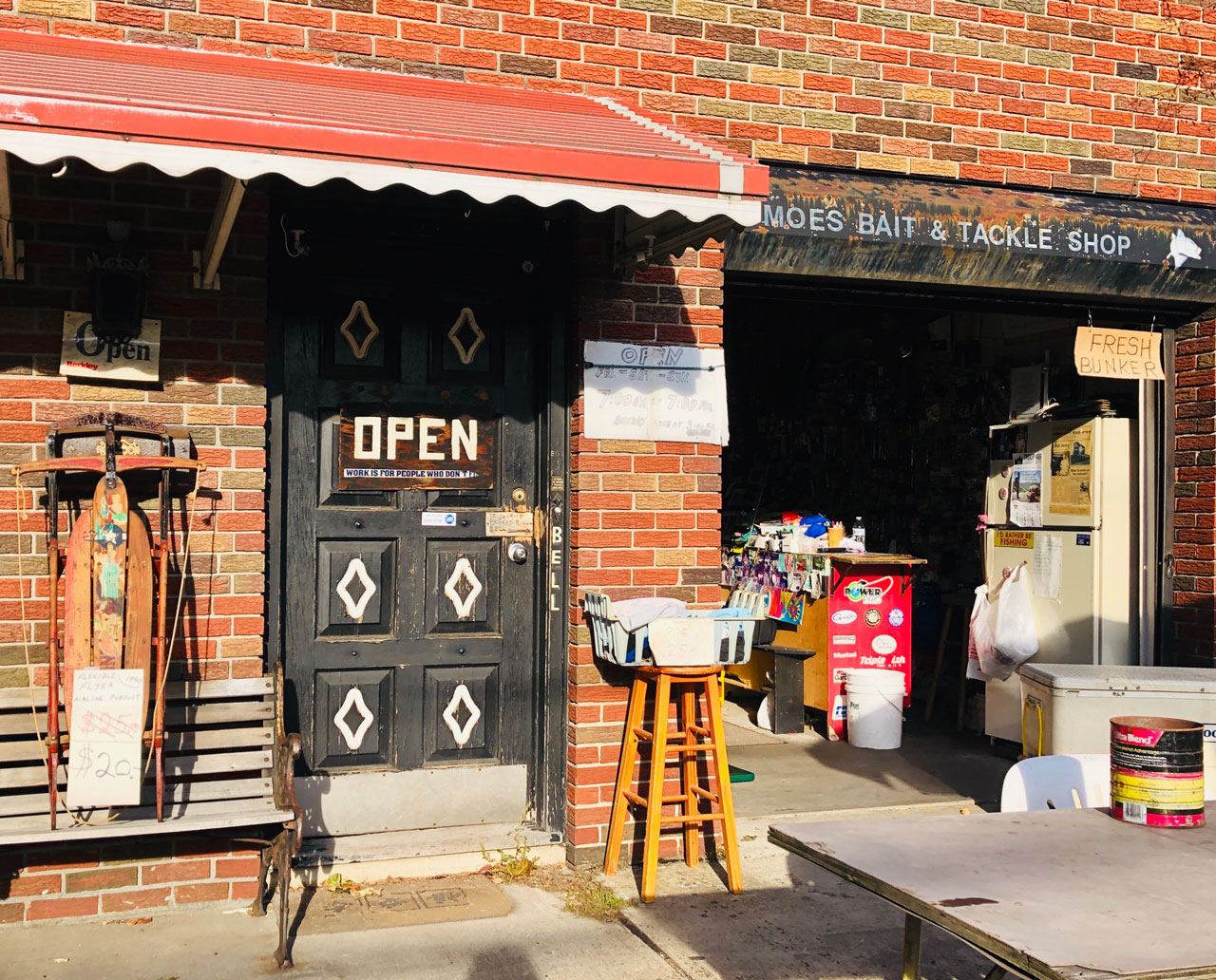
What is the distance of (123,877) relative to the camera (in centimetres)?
451

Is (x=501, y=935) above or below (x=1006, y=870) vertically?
below

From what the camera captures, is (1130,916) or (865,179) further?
(865,179)

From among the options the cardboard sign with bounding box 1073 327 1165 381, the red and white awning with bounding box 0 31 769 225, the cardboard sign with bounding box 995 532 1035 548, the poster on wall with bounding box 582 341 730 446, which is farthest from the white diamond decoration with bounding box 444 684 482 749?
the cardboard sign with bounding box 995 532 1035 548

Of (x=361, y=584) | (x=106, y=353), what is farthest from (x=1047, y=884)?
→ (x=106, y=353)

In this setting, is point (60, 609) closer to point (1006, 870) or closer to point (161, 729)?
point (161, 729)

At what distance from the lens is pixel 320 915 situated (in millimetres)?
4602

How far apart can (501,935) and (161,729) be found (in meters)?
1.48

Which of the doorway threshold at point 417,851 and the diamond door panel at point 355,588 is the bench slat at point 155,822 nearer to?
the doorway threshold at point 417,851

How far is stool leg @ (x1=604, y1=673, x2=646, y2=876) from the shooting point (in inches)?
199

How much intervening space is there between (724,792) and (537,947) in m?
1.06

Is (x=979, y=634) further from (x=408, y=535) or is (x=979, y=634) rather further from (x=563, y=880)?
(x=408, y=535)

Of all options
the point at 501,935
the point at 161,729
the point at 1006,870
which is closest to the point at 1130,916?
the point at 1006,870

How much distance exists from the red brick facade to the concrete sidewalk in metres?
0.71

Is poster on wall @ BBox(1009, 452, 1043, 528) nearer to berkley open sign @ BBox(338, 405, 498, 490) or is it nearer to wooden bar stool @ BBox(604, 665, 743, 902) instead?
wooden bar stool @ BBox(604, 665, 743, 902)
